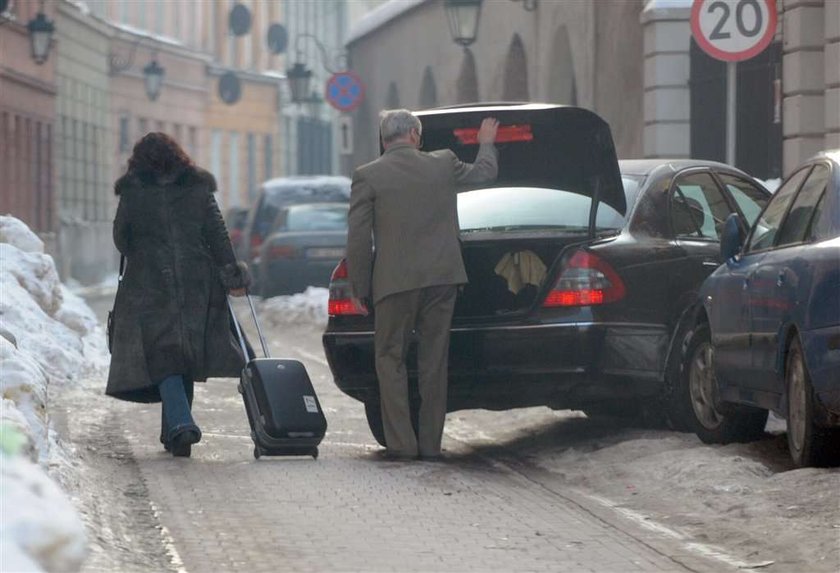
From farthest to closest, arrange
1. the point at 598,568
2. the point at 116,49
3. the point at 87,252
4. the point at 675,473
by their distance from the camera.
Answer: the point at 116,49 < the point at 87,252 < the point at 675,473 < the point at 598,568

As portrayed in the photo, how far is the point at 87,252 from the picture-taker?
53.4 metres

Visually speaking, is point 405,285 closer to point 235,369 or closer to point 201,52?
point 235,369

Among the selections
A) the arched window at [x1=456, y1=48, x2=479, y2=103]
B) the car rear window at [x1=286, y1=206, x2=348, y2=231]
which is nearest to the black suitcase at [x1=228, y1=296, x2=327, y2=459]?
the car rear window at [x1=286, y1=206, x2=348, y2=231]

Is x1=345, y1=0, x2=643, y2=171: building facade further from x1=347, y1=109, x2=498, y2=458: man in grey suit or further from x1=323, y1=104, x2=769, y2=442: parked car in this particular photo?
x1=347, y1=109, x2=498, y2=458: man in grey suit

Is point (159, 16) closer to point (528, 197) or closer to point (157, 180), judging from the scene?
point (157, 180)

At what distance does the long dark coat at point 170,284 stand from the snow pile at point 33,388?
577 millimetres

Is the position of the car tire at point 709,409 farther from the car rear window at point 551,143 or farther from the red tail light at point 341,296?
the red tail light at point 341,296

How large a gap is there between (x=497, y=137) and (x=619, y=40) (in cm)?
1538

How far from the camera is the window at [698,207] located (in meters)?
12.1

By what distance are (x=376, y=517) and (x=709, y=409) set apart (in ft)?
9.80

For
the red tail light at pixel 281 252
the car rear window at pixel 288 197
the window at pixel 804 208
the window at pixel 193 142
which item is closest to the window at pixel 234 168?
the window at pixel 193 142

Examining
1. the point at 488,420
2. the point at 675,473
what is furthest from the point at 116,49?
the point at 675,473

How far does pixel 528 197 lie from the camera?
39.0 ft

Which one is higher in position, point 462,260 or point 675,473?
point 462,260
